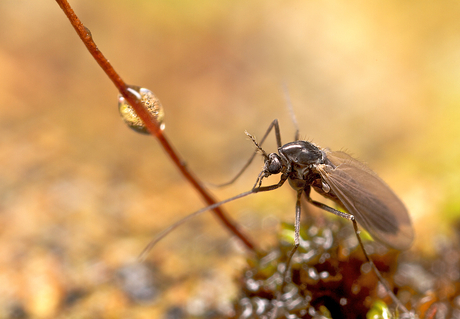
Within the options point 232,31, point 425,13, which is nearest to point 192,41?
point 232,31

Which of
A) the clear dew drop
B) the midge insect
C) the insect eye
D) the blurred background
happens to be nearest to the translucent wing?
the midge insect

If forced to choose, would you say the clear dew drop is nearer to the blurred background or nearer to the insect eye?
the insect eye

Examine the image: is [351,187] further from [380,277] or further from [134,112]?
[134,112]

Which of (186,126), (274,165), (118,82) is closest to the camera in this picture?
(118,82)

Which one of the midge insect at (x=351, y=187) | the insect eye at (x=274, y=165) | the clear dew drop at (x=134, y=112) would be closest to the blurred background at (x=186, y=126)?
the midge insect at (x=351, y=187)

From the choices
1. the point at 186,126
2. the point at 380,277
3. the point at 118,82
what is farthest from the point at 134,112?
the point at 186,126

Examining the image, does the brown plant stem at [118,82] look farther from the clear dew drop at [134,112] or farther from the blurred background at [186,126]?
the blurred background at [186,126]

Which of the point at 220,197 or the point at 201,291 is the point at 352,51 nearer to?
the point at 220,197
